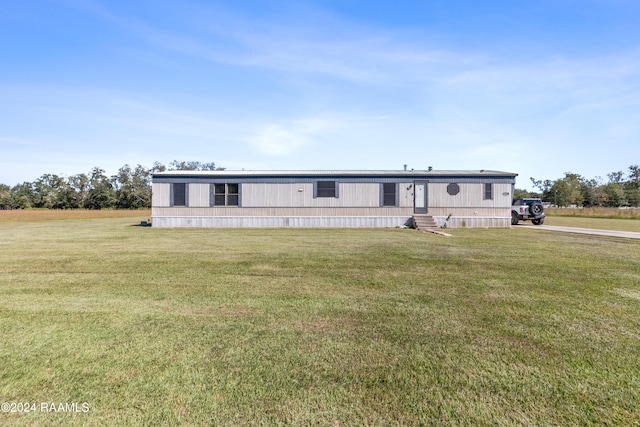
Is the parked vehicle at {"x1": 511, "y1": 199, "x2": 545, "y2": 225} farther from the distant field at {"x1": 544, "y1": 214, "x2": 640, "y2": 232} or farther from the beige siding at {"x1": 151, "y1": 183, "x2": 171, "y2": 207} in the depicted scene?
the beige siding at {"x1": 151, "y1": 183, "x2": 171, "y2": 207}

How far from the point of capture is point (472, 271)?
263 inches

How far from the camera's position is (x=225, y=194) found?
18.3 m

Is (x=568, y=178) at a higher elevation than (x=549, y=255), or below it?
higher

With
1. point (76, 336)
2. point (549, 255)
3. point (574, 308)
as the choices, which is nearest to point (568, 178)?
point (549, 255)

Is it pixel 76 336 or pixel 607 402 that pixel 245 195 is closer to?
pixel 76 336

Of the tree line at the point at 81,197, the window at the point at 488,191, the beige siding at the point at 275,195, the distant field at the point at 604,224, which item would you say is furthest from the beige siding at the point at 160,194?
the tree line at the point at 81,197

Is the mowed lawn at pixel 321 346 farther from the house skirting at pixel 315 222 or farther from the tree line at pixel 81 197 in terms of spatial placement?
the tree line at pixel 81 197

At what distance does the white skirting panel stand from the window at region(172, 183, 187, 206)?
0.95 meters

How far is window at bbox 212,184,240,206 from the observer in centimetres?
1831

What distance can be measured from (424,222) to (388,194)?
8.65 ft

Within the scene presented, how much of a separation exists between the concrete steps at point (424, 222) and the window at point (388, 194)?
63.9 inches

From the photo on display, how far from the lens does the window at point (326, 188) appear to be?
18.1 m

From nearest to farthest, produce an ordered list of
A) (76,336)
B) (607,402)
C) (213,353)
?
1. (607,402)
2. (213,353)
3. (76,336)

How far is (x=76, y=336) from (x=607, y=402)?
5.04 m
